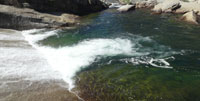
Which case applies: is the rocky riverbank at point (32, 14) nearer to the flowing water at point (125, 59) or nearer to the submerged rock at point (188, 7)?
the flowing water at point (125, 59)

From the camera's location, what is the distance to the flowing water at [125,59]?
10844mm

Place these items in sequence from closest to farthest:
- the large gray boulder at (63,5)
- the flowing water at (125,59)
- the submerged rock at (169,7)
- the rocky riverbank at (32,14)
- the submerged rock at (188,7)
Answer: the flowing water at (125,59), the rocky riverbank at (32,14), the large gray boulder at (63,5), the submerged rock at (188,7), the submerged rock at (169,7)

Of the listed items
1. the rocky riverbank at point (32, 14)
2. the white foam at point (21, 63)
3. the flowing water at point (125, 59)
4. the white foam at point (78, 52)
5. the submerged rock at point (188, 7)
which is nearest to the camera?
the flowing water at point (125, 59)

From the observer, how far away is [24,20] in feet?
74.3

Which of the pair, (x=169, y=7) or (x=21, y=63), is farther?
(x=169, y=7)

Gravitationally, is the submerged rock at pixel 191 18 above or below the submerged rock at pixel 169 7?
below

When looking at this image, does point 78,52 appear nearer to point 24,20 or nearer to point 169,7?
point 24,20

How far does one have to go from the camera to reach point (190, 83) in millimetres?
11742

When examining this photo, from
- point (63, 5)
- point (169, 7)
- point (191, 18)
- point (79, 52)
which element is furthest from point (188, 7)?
point (79, 52)

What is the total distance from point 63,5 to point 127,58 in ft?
60.1

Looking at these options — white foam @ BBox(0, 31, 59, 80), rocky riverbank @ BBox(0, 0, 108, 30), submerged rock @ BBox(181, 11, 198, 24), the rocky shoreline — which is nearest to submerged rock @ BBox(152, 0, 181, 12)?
the rocky shoreline

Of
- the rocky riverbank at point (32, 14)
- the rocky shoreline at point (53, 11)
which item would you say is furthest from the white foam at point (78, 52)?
the rocky shoreline at point (53, 11)

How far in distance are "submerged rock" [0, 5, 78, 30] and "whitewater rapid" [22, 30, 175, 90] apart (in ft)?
7.95

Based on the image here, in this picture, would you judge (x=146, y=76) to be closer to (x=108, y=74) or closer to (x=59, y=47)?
(x=108, y=74)
